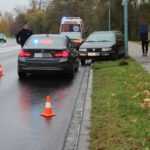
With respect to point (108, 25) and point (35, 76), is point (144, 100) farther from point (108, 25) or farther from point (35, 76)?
point (108, 25)

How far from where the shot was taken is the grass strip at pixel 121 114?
703 cm

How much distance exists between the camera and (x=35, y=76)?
1772 cm

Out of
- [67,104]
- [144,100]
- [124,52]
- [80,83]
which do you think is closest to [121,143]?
[144,100]

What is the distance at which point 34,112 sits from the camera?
1016 centimetres

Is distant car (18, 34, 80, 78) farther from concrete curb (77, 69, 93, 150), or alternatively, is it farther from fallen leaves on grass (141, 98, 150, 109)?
fallen leaves on grass (141, 98, 150, 109)

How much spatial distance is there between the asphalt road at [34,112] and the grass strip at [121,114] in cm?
54

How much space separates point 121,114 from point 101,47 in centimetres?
1444

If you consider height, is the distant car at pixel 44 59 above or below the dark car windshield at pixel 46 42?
below

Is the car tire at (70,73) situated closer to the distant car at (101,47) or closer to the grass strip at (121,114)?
the grass strip at (121,114)

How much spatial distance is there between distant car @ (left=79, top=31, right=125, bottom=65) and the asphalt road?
21.3 feet

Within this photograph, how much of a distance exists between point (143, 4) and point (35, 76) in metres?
55.2

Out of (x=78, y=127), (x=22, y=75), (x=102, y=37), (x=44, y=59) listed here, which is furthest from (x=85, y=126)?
(x=102, y=37)

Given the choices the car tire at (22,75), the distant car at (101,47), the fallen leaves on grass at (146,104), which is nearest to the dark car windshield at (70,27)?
the distant car at (101,47)

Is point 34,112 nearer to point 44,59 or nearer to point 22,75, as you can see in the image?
point 44,59
